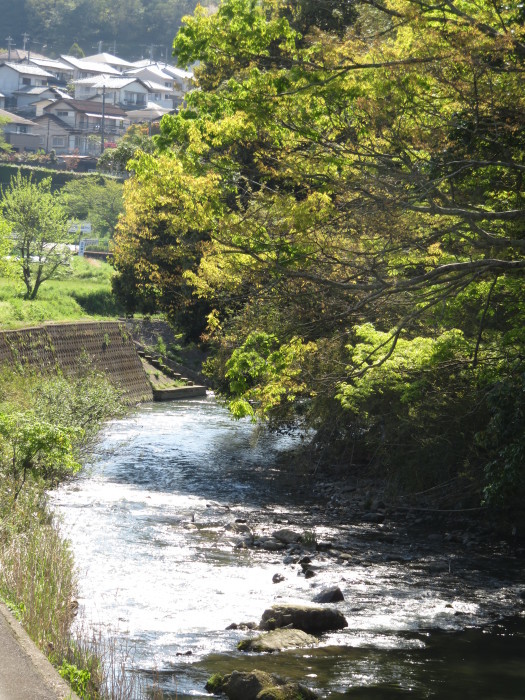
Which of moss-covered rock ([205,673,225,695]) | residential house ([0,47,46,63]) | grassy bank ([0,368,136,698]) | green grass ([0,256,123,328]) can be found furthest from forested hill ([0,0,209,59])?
moss-covered rock ([205,673,225,695])

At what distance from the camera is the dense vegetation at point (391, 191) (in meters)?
12.3

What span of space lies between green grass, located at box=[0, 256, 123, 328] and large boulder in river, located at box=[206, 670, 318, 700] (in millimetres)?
27075

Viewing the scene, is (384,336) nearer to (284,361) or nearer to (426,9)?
(284,361)

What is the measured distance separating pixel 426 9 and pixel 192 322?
1946 centimetres

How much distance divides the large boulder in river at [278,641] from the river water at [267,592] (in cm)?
14

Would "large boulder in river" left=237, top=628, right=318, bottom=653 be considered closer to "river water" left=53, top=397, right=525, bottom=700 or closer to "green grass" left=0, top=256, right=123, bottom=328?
"river water" left=53, top=397, right=525, bottom=700

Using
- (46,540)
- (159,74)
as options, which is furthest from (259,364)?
(159,74)

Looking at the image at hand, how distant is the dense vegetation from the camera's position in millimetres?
12328

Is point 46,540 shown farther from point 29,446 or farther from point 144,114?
point 144,114

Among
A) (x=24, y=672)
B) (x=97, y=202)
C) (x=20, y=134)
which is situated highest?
(x=20, y=134)

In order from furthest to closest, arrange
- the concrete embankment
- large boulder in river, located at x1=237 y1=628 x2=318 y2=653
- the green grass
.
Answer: the green grass < large boulder in river, located at x1=237 y1=628 x2=318 y2=653 < the concrete embankment

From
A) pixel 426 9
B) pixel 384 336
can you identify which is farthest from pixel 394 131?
pixel 384 336

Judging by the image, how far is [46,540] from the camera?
12234mm

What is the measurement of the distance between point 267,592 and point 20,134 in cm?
9054
